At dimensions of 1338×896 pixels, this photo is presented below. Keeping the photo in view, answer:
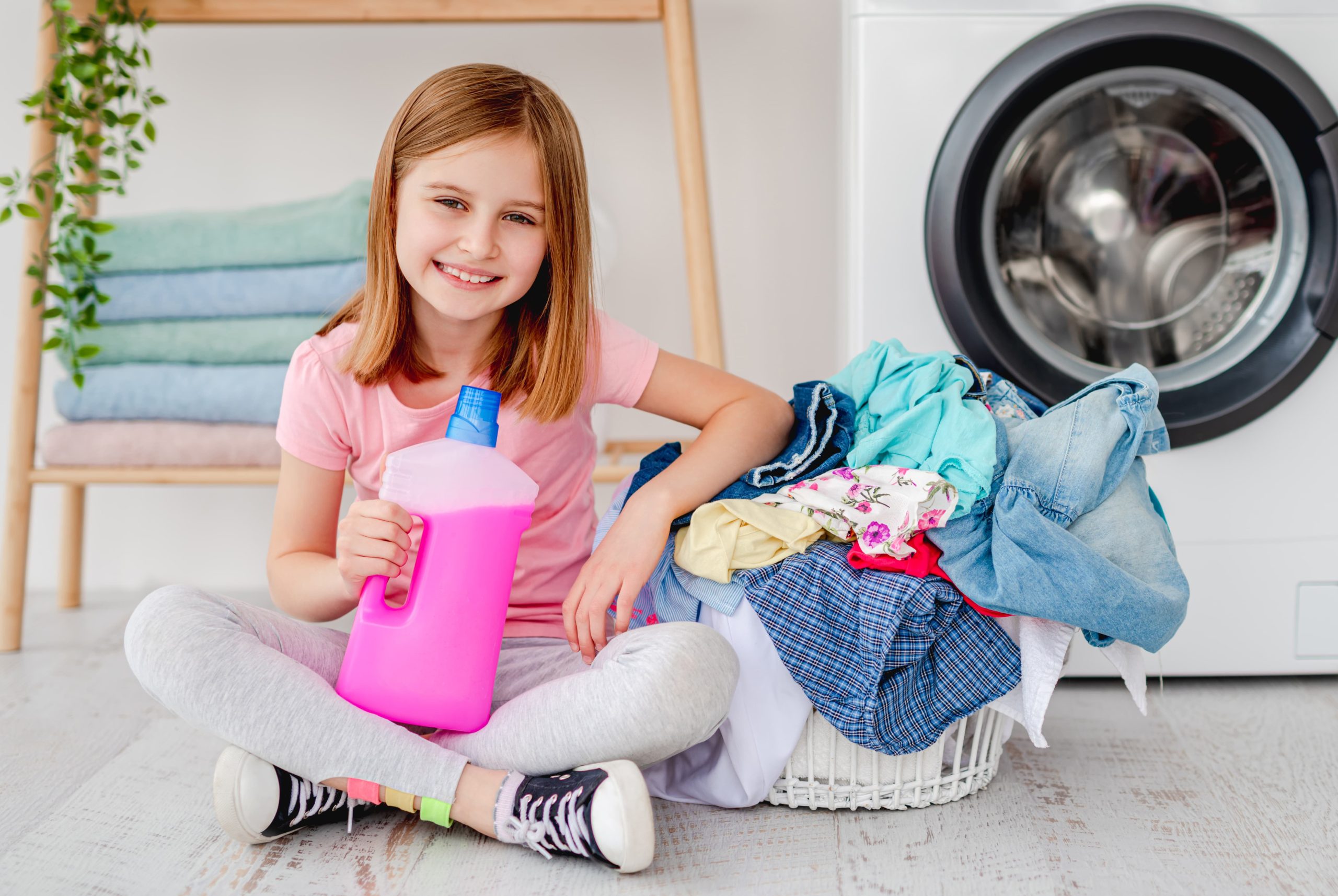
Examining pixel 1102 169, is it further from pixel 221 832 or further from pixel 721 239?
pixel 221 832

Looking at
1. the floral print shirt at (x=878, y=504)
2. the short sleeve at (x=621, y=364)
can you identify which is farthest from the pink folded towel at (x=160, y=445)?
the floral print shirt at (x=878, y=504)

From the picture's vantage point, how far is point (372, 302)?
0.94 metres

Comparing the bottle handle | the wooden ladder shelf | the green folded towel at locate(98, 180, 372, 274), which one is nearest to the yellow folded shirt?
the bottle handle

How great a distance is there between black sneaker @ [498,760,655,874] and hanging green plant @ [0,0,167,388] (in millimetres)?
999

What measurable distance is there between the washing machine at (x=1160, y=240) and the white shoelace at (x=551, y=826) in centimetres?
67

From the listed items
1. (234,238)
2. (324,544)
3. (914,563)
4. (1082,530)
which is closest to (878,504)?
(914,563)

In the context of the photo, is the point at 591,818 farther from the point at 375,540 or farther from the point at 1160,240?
the point at 1160,240

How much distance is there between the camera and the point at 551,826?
766 mm

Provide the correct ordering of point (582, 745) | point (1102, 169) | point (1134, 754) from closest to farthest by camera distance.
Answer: point (582, 745)
point (1134, 754)
point (1102, 169)

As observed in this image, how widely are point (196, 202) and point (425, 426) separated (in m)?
1.08

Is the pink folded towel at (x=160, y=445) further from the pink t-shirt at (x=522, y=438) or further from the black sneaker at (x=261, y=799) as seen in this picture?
the black sneaker at (x=261, y=799)

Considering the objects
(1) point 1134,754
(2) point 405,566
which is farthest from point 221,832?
(1) point 1134,754

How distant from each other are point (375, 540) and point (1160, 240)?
935 millimetres

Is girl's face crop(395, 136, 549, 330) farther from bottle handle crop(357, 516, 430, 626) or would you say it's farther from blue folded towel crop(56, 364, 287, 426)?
blue folded towel crop(56, 364, 287, 426)
